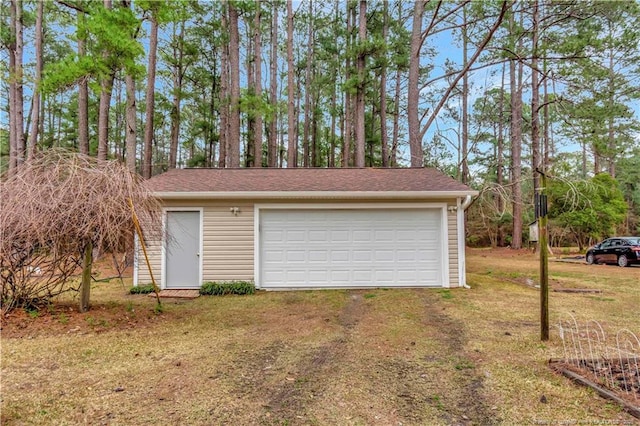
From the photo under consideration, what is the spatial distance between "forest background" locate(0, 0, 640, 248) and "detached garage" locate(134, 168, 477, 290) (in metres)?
1.79

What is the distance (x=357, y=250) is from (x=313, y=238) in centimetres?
110

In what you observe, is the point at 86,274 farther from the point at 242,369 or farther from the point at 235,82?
the point at 235,82

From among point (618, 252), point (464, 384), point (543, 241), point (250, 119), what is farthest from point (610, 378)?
point (250, 119)

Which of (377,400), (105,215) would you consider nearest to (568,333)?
(377,400)

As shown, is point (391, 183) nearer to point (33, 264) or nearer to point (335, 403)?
point (335, 403)

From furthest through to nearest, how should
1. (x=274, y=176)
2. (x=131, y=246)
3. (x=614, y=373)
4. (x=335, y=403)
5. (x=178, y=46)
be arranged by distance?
(x=178, y=46) < (x=274, y=176) < (x=131, y=246) < (x=614, y=373) < (x=335, y=403)

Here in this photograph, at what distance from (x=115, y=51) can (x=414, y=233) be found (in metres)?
10.2

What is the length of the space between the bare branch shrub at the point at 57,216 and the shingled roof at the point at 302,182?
2405 mm

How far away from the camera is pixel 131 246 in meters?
5.75

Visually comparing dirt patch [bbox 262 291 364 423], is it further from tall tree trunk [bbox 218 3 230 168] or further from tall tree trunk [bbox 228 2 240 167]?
tall tree trunk [bbox 218 3 230 168]

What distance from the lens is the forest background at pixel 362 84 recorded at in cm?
1080

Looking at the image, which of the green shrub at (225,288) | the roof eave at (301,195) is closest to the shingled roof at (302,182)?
the roof eave at (301,195)

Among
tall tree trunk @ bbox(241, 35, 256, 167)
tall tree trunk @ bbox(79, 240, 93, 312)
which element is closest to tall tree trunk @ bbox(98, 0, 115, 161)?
tall tree trunk @ bbox(79, 240, 93, 312)

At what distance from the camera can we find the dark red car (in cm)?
1202
